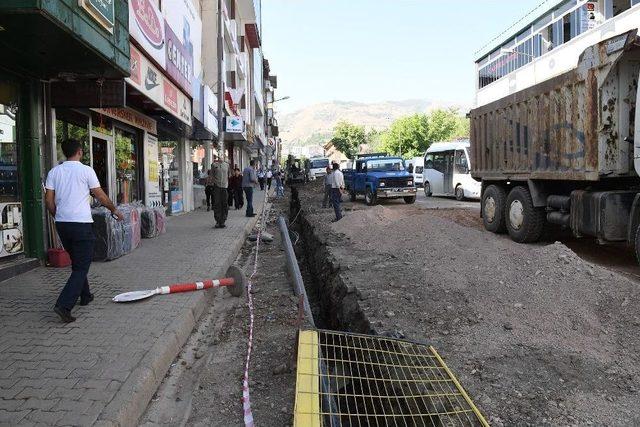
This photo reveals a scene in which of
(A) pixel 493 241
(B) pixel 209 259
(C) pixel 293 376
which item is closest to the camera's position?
(C) pixel 293 376

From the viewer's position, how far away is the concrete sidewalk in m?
3.18

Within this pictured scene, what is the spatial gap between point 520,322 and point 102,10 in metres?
5.66

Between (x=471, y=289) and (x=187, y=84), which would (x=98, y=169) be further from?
(x=471, y=289)

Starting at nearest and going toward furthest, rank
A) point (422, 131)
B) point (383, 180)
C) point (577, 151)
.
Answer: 1. point (577, 151)
2. point (383, 180)
3. point (422, 131)

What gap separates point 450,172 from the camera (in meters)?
24.2

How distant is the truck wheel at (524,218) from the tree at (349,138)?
90588mm

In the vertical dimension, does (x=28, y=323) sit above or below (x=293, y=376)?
above

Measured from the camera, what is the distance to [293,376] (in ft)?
13.9

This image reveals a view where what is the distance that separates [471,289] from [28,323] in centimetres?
458

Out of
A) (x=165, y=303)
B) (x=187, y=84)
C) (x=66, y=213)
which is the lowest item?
(x=165, y=303)

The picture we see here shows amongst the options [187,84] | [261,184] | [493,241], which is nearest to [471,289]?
[493,241]

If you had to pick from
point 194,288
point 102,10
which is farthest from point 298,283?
point 102,10

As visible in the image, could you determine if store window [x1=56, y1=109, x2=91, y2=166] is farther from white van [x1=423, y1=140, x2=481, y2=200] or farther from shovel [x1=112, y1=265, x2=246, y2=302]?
white van [x1=423, y1=140, x2=481, y2=200]

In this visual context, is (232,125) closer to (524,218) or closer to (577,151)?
(524,218)
